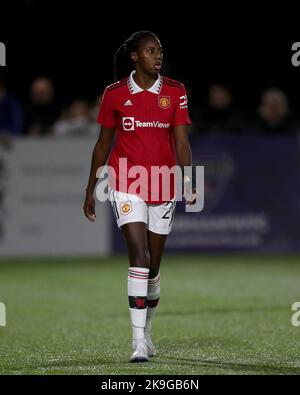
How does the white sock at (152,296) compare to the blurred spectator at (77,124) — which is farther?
the blurred spectator at (77,124)

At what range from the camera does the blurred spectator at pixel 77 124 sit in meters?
17.2

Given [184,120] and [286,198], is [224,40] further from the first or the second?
[184,120]

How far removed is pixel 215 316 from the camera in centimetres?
1063

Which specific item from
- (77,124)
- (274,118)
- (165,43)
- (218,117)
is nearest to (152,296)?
(77,124)

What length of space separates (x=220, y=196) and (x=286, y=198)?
1.00m

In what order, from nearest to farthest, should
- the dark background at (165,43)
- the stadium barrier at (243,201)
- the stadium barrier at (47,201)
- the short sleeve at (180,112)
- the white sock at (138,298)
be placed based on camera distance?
1. the white sock at (138,298)
2. the short sleeve at (180,112)
3. the stadium barrier at (47,201)
4. the stadium barrier at (243,201)
5. the dark background at (165,43)

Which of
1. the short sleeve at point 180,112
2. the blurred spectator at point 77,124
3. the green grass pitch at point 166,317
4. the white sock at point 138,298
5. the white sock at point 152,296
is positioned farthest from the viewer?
the blurred spectator at point 77,124

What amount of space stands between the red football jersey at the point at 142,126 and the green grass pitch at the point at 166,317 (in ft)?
4.20

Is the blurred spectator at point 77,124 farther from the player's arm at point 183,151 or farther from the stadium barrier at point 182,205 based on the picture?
the player's arm at point 183,151

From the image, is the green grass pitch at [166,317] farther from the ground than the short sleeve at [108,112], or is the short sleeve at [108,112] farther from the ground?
the short sleeve at [108,112]

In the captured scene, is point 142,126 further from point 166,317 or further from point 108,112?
point 166,317

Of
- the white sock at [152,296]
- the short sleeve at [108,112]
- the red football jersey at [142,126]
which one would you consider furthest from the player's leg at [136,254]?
the short sleeve at [108,112]
